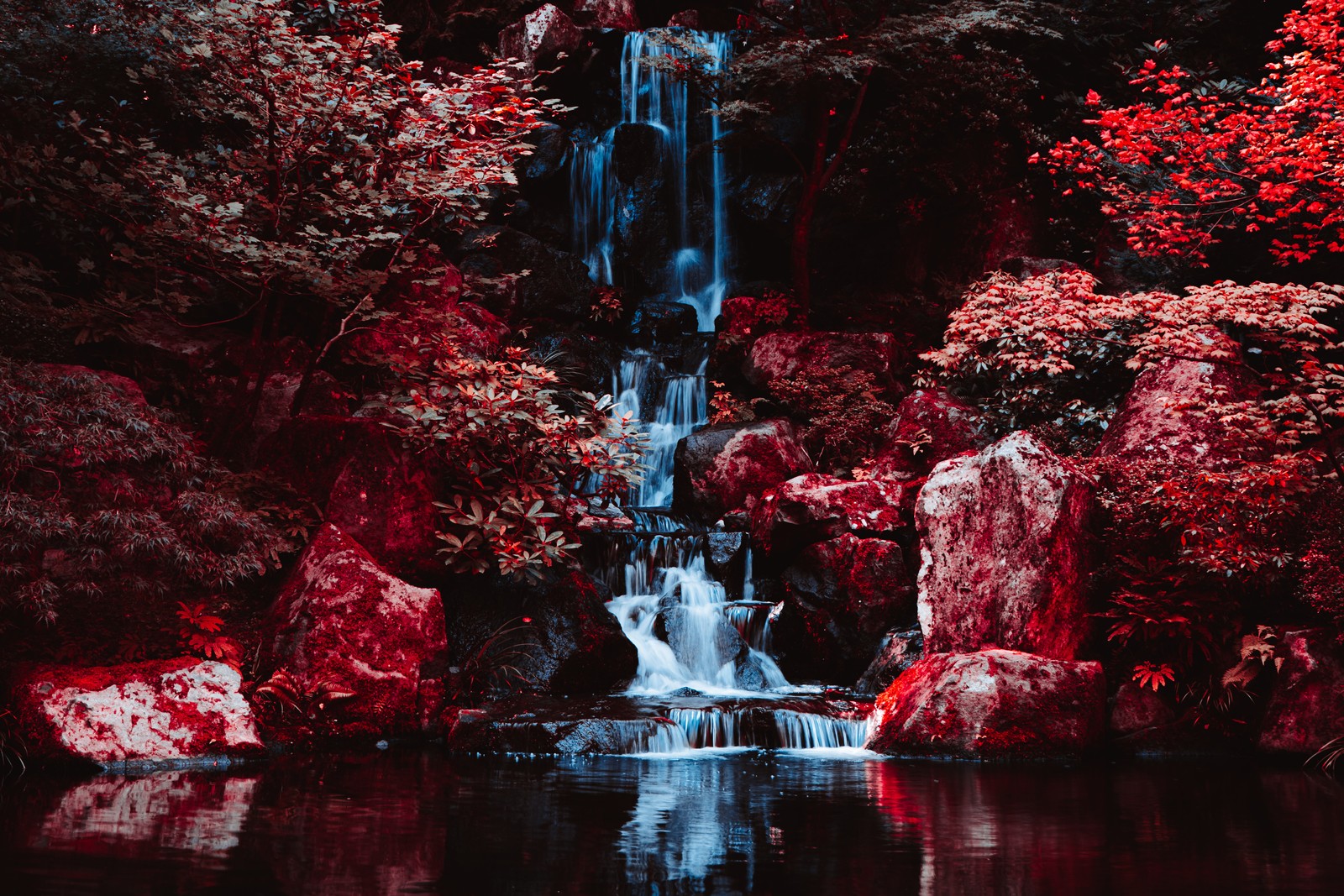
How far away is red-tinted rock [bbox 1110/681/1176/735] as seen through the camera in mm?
8922

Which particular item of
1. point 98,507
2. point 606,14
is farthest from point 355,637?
point 606,14

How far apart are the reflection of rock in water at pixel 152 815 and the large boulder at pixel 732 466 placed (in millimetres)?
→ 7810

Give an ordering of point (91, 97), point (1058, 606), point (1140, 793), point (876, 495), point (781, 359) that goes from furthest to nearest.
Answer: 1. point (781, 359)
2. point (876, 495)
3. point (91, 97)
4. point (1058, 606)
5. point (1140, 793)

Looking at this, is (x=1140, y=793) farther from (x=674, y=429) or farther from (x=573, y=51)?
(x=573, y=51)

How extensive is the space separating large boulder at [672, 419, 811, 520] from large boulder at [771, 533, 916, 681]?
7.88 feet

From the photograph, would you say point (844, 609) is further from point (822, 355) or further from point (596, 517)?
point (822, 355)

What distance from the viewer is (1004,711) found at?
8352 mm

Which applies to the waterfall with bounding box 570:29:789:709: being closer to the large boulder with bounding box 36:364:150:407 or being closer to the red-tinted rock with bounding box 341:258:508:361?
the red-tinted rock with bounding box 341:258:508:361

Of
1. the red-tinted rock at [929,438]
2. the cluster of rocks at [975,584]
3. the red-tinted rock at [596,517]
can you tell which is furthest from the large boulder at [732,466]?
the red-tinted rock at [929,438]

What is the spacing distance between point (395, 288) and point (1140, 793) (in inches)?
385

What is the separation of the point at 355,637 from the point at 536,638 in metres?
2.02

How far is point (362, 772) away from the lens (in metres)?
7.22

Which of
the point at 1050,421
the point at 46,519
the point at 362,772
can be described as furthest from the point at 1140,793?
the point at 46,519

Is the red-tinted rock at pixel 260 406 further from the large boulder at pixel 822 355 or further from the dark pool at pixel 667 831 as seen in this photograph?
the large boulder at pixel 822 355
